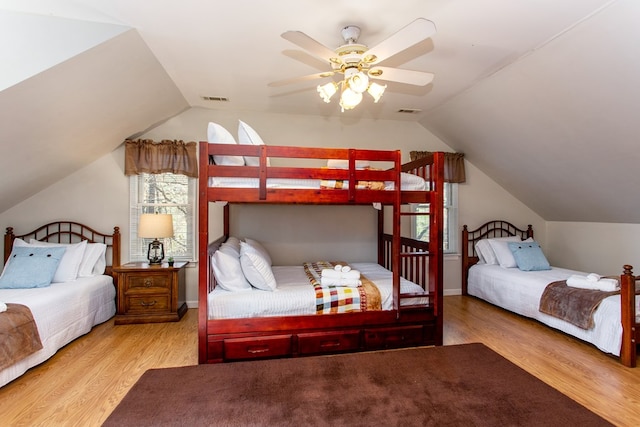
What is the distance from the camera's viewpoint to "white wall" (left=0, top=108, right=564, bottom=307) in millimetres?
3842

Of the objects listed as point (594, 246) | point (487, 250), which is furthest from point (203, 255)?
point (594, 246)

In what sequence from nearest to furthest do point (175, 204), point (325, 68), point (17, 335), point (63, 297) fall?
point (17, 335), point (63, 297), point (325, 68), point (175, 204)

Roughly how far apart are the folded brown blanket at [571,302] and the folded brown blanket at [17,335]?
4663 mm

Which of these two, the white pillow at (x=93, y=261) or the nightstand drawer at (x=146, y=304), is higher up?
the white pillow at (x=93, y=261)

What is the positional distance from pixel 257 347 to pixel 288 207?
83.9 inches

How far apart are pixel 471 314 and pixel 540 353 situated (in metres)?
1.05

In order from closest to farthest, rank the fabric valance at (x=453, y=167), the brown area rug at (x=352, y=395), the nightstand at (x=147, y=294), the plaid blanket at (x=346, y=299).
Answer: the brown area rug at (x=352, y=395)
the plaid blanket at (x=346, y=299)
the nightstand at (x=147, y=294)
the fabric valance at (x=453, y=167)

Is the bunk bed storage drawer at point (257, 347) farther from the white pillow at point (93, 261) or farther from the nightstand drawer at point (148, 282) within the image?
the white pillow at point (93, 261)

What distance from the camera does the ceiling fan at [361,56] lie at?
5.93 feet

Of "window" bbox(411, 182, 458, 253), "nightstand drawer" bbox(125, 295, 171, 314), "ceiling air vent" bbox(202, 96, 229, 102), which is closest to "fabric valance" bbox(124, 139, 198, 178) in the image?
"ceiling air vent" bbox(202, 96, 229, 102)

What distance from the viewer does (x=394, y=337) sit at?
275 cm


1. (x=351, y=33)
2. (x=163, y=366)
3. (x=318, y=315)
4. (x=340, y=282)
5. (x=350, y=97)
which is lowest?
(x=163, y=366)

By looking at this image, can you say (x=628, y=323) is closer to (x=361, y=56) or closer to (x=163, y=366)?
(x=361, y=56)

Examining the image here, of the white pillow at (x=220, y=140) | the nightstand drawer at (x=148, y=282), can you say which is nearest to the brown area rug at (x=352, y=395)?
the white pillow at (x=220, y=140)
